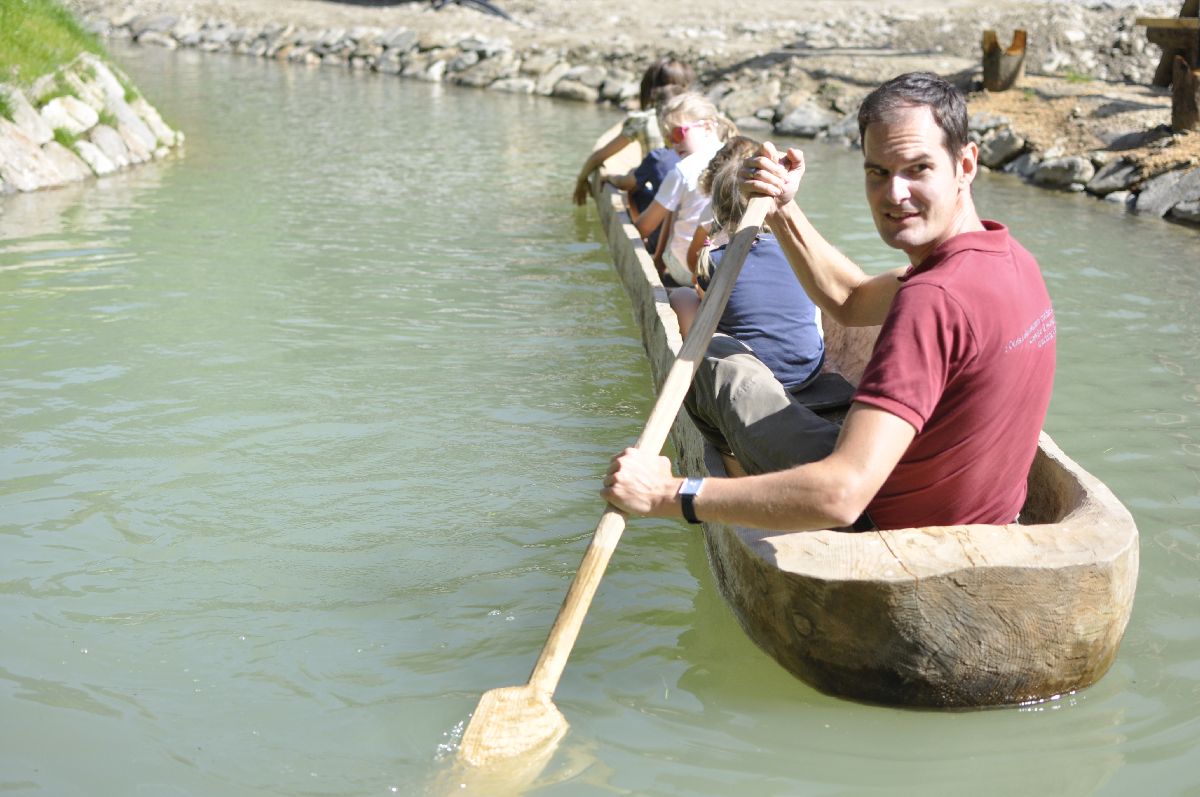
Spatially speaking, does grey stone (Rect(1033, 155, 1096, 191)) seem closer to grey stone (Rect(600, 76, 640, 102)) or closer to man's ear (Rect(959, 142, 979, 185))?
grey stone (Rect(600, 76, 640, 102))

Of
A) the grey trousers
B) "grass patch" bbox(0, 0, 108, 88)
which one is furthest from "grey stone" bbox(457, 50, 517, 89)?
the grey trousers

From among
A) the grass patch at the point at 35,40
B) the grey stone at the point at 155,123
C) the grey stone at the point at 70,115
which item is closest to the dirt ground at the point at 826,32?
the grey stone at the point at 155,123

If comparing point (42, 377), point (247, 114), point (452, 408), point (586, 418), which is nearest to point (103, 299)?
point (42, 377)

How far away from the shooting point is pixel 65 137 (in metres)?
10.9

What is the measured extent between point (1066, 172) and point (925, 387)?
9.73 metres

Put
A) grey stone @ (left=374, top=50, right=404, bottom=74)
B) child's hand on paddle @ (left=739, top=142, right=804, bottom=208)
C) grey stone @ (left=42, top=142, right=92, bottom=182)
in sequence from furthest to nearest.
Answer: grey stone @ (left=374, top=50, right=404, bottom=74), grey stone @ (left=42, top=142, right=92, bottom=182), child's hand on paddle @ (left=739, top=142, right=804, bottom=208)

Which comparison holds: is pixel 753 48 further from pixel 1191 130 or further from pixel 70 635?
pixel 70 635

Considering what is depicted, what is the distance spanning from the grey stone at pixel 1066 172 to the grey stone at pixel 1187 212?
1.33m

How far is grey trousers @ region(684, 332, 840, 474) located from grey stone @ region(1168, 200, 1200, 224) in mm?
7199

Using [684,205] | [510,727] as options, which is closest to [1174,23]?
[684,205]

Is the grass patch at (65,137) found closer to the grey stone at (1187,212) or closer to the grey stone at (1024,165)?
the grey stone at (1024,165)

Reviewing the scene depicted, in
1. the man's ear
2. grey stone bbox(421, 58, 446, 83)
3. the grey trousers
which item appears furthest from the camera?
grey stone bbox(421, 58, 446, 83)

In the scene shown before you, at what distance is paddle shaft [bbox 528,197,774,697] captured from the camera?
326 cm

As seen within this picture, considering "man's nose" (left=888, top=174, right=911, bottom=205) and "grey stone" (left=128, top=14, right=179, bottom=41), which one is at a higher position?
"man's nose" (left=888, top=174, right=911, bottom=205)
